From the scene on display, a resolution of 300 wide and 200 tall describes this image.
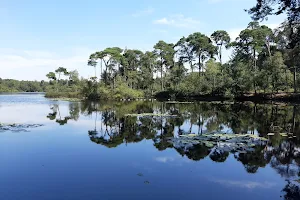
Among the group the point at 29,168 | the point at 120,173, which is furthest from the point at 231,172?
the point at 29,168

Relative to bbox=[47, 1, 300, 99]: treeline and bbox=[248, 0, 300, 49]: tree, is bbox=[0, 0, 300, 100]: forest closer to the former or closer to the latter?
bbox=[47, 1, 300, 99]: treeline

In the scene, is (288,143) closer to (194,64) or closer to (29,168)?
(29,168)

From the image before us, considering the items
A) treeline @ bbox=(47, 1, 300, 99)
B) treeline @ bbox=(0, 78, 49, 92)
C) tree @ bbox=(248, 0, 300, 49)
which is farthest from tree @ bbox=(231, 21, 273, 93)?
treeline @ bbox=(0, 78, 49, 92)

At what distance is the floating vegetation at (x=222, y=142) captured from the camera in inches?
367

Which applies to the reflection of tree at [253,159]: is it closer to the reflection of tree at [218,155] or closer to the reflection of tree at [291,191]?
the reflection of tree at [218,155]

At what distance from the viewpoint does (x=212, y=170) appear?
7.13 metres

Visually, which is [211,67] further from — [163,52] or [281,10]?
[281,10]

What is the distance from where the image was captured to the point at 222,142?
10148 millimetres

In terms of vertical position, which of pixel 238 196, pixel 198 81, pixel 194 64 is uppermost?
pixel 194 64

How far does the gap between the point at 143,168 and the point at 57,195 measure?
2612 mm

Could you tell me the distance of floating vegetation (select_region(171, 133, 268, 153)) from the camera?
933 cm

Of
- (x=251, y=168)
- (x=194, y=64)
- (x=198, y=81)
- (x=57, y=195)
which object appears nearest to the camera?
(x=57, y=195)

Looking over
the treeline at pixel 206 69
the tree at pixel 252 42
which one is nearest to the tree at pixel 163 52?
the treeline at pixel 206 69

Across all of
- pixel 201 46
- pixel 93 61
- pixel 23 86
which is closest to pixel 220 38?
pixel 201 46
